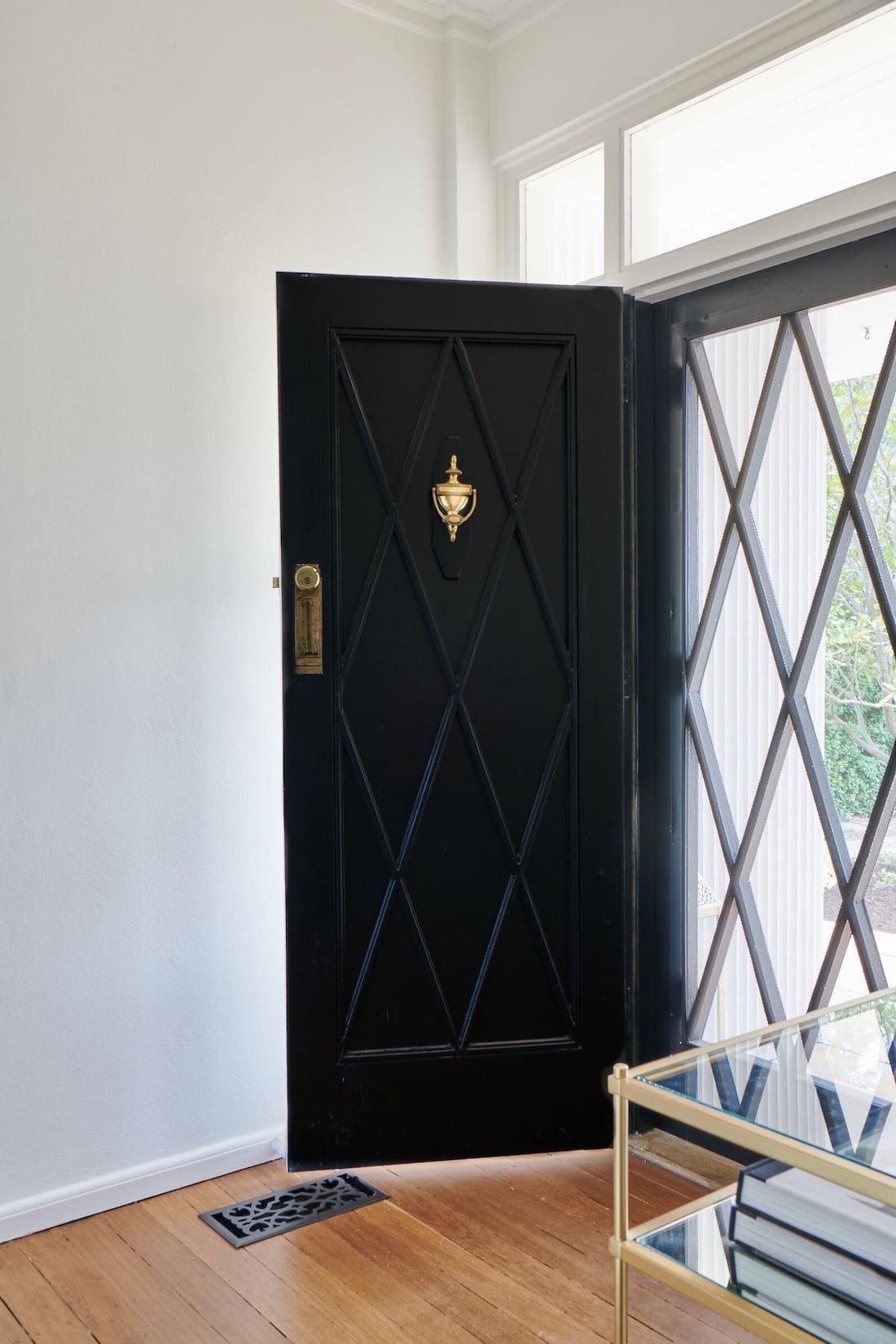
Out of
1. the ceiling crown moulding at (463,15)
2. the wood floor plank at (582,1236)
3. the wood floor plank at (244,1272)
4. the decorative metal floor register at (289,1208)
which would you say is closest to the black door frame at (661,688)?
the wood floor plank at (582,1236)

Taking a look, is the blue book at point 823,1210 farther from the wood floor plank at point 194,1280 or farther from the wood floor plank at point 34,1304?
the wood floor plank at point 34,1304

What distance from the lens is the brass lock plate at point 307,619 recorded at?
7.84ft

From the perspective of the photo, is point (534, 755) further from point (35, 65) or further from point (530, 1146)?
point (35, 65)

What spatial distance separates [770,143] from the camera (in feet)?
7.68

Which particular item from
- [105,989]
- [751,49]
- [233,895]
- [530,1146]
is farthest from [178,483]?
[530,1146]

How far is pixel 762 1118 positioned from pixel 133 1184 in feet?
5.18

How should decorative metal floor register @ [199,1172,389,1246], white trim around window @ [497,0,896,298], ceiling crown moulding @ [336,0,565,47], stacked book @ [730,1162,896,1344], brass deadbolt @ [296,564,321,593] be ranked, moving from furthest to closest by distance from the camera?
ceiling crown moulding @ [336,0,565,47]
brass deadbolt @ [296,564,321,593]
decorative metal floor register @ [199,1172,389,1246]
white trim around window @ [497,0,896,298]
stacked book @ [730,1162,896,1344]

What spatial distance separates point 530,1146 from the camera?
2.49 m

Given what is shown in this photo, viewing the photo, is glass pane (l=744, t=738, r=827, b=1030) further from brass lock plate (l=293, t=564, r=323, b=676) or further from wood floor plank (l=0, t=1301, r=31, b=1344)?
wood floor plank (l=0, t=1301, r=31, b=1344)

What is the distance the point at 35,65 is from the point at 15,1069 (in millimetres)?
2029

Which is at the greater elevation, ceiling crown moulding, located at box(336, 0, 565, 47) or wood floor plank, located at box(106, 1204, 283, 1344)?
ceiling crown moulding, located at box(336, 0, 565, 47)

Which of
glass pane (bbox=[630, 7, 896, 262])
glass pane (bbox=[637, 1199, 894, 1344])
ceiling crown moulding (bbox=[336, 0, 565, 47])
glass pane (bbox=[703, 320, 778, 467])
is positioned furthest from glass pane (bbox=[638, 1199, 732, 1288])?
ceiling crown moulding (bbox=[336, 0, 565, 47])

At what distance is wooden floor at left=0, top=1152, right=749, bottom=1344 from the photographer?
1.90 meters

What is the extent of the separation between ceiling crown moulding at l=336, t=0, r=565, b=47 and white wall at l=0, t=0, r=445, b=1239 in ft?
0.18
